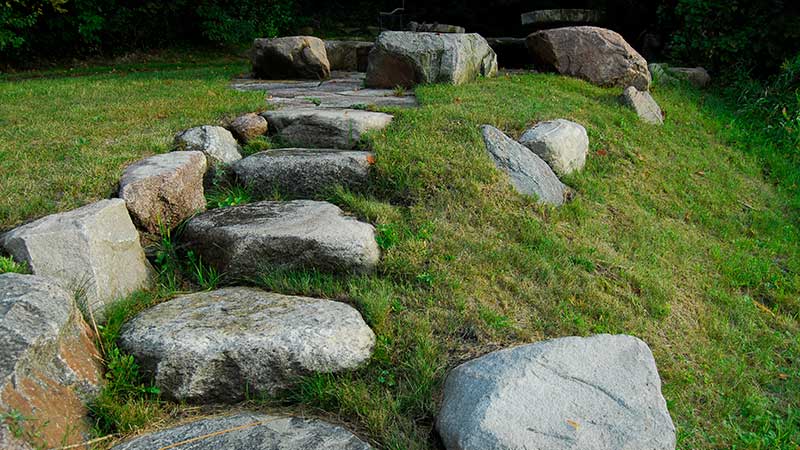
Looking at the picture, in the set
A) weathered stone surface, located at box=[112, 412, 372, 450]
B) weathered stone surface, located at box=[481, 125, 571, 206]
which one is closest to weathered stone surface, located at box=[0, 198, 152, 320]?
weathered stone surface, located at box=[112, 412, 372, 450]

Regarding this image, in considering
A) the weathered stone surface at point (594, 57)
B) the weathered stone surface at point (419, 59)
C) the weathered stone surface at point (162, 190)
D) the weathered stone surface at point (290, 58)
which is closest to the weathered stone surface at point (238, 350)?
the weathered stone surface at point (162, 190)

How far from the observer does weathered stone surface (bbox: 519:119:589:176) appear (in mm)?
4578

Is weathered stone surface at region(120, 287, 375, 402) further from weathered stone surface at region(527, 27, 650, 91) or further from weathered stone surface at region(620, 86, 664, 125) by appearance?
weathered stone surface at region(527, 27, 650, 91)

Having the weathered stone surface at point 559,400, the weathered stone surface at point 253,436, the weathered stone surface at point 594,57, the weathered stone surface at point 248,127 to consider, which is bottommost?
the weathered stone surface at point 253,436

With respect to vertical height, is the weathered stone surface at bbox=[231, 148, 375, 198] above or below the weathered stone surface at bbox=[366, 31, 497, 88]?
below

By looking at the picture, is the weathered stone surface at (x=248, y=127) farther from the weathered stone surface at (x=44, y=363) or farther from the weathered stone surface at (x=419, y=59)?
the weathered stone surface at (x=44, y=363)

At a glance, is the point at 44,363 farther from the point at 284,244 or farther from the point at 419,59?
the point at 419,59

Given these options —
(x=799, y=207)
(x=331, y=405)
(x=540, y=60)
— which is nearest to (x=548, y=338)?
(x=331, y=405)

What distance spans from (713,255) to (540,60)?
13.4ft

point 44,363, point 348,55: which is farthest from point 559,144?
point 348,55

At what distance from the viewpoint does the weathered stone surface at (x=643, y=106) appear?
609 cm

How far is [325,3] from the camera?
16.2 metres

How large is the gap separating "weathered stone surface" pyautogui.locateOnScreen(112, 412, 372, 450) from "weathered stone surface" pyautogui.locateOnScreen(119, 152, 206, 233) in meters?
1.38

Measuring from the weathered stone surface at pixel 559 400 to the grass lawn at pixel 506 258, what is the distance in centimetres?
21
